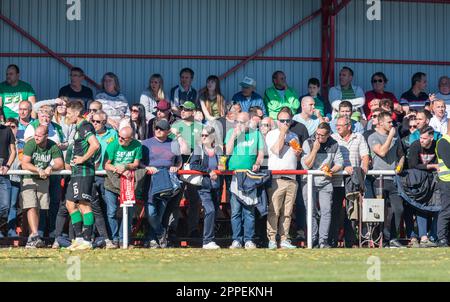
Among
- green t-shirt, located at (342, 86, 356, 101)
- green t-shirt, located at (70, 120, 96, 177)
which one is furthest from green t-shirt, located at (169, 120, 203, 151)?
green t-shirt, located at (342, 86, 356, 101)

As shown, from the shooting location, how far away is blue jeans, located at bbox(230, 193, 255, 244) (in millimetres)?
19984

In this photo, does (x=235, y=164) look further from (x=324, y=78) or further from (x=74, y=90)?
(x=324, y=78)

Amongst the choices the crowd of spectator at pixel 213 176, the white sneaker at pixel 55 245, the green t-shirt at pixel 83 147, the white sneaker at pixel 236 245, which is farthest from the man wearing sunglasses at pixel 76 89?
the white sneaker at pixel 236 245

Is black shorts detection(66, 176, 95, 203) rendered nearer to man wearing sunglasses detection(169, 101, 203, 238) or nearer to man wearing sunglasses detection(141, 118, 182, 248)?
man wearing sunglasses detection(141, 118, 182, 248)

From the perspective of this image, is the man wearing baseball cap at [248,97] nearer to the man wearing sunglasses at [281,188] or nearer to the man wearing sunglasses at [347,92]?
the man wearing sunglasses at [347,92]

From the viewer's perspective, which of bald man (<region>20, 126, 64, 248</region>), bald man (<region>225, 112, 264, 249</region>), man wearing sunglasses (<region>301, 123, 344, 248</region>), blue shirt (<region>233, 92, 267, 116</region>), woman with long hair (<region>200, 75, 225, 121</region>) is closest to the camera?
bald man (<region>20, 126, 64, 248</region>)

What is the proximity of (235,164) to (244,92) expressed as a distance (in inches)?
143

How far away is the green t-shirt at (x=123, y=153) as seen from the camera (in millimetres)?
19922

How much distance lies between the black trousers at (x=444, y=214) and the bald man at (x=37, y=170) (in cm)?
617

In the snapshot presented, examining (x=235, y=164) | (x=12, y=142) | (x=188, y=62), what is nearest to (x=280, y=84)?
(x=188, y=62)

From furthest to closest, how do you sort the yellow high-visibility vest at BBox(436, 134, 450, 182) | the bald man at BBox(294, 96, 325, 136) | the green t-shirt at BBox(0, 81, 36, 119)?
the green t-shirt at BBox(0, 81, 36, 119) < the bald man at BBox(294, 96, 325, 136) < the yellow high-visibility vest at BBox(436, 134, 450, 182)

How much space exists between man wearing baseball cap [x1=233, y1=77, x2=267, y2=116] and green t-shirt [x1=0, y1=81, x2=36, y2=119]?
3.86m

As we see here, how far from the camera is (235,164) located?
2027cm

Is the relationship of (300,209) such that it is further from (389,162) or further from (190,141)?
(190,141)
